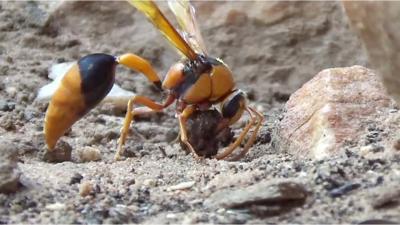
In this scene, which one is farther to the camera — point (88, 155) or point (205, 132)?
point (205, 132)

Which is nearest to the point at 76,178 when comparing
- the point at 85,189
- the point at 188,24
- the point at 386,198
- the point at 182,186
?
the point at 85,189

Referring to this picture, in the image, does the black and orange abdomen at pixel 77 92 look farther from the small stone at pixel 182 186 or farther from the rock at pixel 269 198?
the rock at pixel 269 198

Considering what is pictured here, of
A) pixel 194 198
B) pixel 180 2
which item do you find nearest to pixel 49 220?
pixel 194 198

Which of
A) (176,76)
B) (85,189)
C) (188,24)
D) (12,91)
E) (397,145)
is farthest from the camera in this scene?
(12,91)

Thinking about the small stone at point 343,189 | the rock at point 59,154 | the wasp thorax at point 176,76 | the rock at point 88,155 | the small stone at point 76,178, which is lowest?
the rock at point 88,155

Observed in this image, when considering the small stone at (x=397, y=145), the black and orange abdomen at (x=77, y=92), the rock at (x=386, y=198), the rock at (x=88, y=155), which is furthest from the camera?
the rock at (x=88, y=155)

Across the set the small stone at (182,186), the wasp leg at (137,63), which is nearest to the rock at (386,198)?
the small stone at (182,186)

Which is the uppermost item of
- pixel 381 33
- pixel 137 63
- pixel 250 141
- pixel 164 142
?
pixel 381 33

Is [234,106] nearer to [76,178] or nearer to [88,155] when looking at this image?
[88,155]
